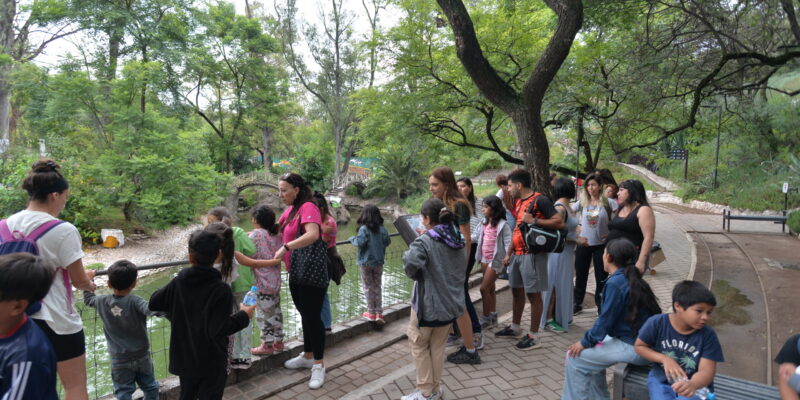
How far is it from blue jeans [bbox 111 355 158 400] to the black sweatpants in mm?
681

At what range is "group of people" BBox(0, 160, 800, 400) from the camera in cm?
222

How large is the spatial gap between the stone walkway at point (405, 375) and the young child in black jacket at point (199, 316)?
1067 mm

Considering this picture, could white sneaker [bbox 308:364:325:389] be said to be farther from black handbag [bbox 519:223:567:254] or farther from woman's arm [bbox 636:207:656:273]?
woman's arm [bbox 636:207:656:273]

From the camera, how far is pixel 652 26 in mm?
9852

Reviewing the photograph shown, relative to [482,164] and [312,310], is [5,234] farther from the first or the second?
[482,164]

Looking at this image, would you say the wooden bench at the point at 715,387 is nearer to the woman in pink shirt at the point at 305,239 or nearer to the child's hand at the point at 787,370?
the child's hand at the point at 787,370

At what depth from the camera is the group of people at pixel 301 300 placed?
2.22m

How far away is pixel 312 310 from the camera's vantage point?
137 inches

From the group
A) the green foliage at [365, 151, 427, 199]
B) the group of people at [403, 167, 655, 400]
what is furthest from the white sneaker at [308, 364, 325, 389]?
the green foliage at [365, 151, 427, 199]

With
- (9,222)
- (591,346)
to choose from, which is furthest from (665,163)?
(9,222)

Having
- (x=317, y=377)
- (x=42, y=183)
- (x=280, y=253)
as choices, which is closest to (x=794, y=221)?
(x=317, y=377)

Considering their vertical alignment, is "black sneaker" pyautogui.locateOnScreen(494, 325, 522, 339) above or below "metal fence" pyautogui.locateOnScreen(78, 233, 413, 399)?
above

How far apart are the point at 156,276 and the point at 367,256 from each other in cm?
1129

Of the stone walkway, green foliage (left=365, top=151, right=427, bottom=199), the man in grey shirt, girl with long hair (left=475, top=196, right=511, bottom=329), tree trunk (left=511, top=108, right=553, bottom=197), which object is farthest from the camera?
green foliage (left=365, top=151, right=427, bottom=199)
